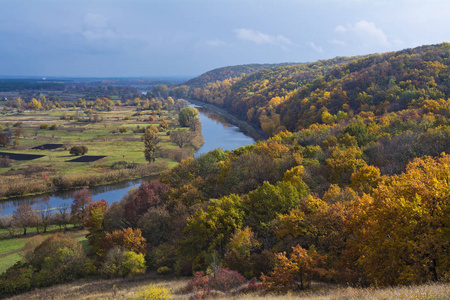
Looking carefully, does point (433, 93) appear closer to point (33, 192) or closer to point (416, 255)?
point (416, 255)

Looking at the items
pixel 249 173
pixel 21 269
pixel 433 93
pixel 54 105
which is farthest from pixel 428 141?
pixel 54 105

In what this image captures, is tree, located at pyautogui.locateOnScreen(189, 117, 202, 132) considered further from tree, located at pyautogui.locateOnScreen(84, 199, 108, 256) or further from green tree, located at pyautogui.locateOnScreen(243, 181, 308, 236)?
green tree, located at pyautogui.locateOnScreen(243, 181, 308, 236)

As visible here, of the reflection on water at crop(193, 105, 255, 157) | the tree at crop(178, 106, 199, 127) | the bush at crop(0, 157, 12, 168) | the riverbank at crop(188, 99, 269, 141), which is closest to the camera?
the bush at crop(0, 157, 12, 168)

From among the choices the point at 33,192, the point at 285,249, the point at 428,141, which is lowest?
the point at 33,192

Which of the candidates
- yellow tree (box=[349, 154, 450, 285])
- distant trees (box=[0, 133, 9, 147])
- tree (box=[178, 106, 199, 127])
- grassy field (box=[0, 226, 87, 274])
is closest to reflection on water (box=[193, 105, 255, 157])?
tree (box=[178, 106, 199, 127])

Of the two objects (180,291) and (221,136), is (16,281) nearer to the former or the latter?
(180,291)

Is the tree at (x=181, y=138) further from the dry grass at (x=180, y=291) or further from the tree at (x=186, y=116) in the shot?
the dry grass at (x=180, y=291)
